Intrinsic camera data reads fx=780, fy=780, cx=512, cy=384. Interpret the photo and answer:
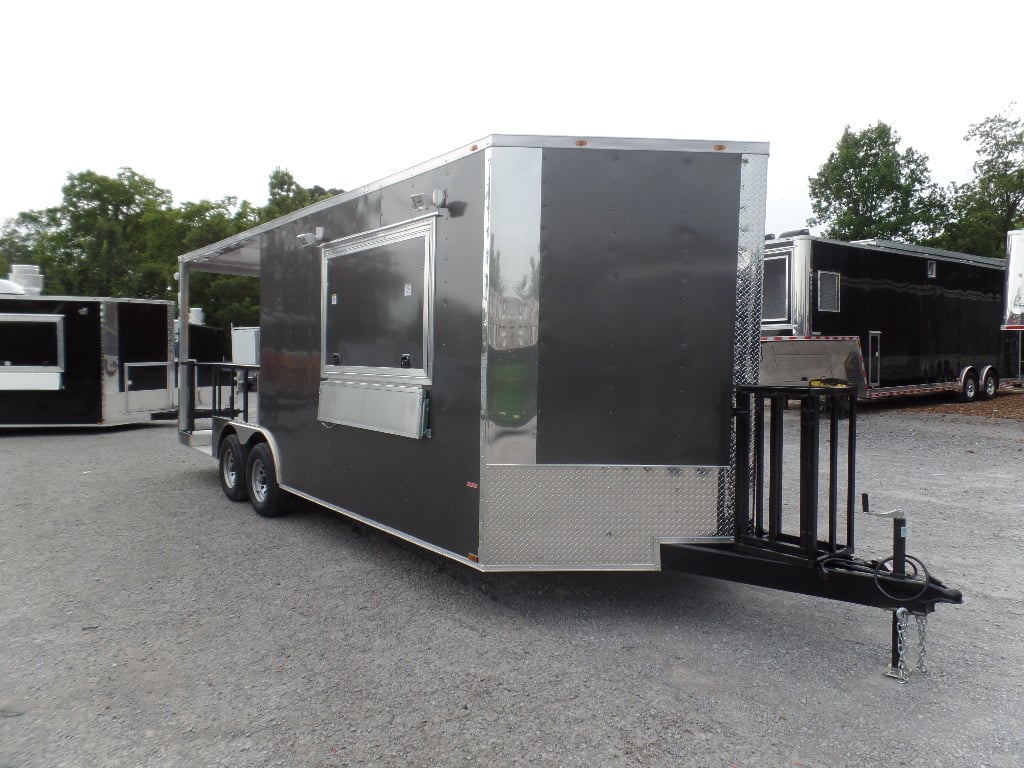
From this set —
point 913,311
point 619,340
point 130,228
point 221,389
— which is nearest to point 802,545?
point 619,340

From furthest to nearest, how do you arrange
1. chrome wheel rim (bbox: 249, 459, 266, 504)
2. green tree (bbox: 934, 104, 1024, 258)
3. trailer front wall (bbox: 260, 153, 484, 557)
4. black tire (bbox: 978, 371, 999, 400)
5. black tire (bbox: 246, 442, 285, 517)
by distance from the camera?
green tree (bbox: 934, 104, 1024, 258) < black tire (bbox: 978, 371, 999, 400) < chrome wheel rim (bbox: 249, 459, 266, 504) < black tire (bbox: 246, 442, 285, 517) < trailer front wall (bbox: 260, 153, 484, 557)

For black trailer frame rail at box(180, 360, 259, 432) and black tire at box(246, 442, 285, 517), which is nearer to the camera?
black tire at box(246, 442, 285, 517)

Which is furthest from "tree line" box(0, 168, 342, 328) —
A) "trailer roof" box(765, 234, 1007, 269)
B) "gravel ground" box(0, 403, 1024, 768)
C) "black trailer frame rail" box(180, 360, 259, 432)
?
"gravel ground" box(0, 403, 1024, 768)

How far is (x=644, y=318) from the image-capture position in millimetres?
4172

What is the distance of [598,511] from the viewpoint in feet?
Answer: 13.8

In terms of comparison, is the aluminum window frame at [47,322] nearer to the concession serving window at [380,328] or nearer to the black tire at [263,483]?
the black tire at [263,483]

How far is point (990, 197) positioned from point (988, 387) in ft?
106

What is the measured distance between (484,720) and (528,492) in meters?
1.30

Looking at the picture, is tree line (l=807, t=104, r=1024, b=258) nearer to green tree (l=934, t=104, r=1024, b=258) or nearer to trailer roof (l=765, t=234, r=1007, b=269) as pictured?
green tree (l=934, t=104, r=1024, b=258)

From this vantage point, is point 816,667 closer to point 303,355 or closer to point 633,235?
point 633,235

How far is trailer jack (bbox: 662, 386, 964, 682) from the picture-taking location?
11.8 feet

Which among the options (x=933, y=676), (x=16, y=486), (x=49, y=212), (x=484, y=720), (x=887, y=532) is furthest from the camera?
(x=49, y=212)

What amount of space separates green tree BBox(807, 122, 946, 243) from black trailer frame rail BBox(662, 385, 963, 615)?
43.7 m

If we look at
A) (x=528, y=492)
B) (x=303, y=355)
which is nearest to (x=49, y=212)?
(x=303, y=355)
